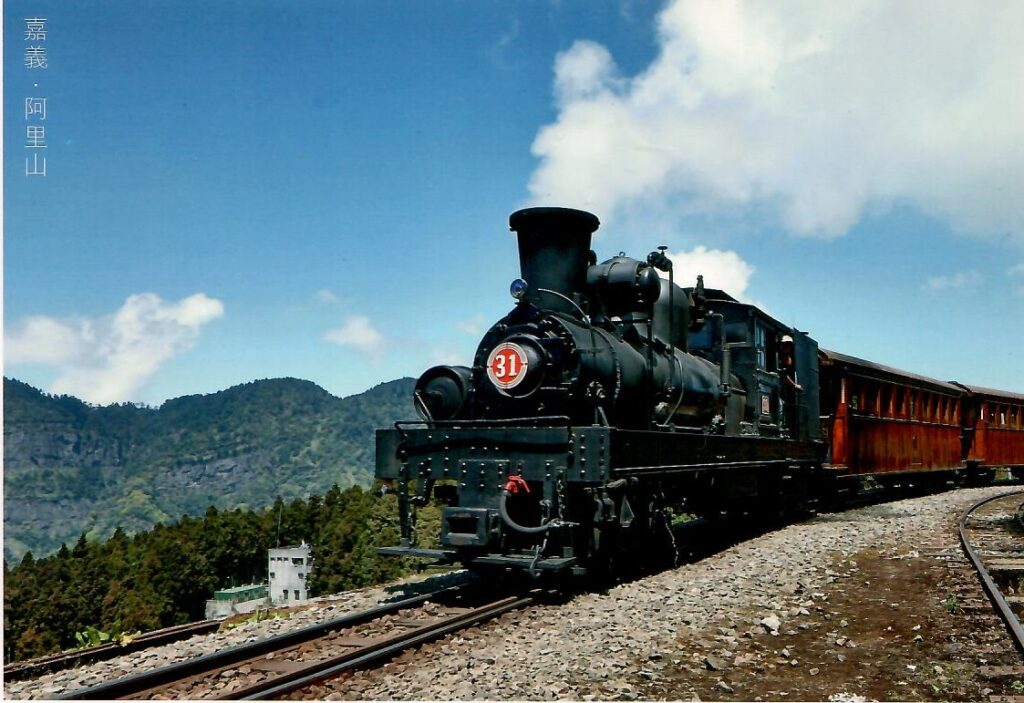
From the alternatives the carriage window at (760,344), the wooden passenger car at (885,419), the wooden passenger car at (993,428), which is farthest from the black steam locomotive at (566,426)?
the wooden passenger car at (993,428)

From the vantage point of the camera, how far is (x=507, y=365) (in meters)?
8.38

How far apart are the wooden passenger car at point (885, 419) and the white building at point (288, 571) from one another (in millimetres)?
63130

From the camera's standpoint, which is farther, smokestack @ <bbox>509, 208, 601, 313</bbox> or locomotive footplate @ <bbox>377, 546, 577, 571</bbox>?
smokestack @ <bbox>509, 208, 601, 313</bbox>

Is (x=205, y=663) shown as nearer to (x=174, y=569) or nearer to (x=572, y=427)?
(x=572, y=427)

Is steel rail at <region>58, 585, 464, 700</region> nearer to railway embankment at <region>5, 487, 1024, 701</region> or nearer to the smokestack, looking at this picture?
railway embankment at <region>5, 487, 1024, 701</region>

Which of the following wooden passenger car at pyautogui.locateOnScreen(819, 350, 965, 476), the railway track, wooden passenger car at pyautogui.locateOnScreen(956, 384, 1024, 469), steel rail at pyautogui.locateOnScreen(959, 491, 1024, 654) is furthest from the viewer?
wooden passenger car at pyautogui.locateOnScreen(956, 384, 1024, 469)

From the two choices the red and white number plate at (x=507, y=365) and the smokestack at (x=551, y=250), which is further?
the smokestack at (x=551, y=250)

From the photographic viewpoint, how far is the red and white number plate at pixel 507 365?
824 cm

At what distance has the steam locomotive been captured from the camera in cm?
781

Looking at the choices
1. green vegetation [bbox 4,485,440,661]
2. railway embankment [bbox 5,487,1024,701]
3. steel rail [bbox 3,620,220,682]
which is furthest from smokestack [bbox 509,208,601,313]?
green vegetation [bbox 4,485,440,661]

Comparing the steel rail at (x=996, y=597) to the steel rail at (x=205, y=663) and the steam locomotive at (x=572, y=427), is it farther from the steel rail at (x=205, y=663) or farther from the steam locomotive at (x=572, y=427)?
the steel rail at (x=205, y=663)

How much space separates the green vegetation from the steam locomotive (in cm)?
4278

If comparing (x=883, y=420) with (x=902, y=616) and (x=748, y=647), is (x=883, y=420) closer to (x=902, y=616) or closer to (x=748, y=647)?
(x=902, y=616)

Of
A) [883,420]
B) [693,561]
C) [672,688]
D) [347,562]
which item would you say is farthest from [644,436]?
[347,562]
